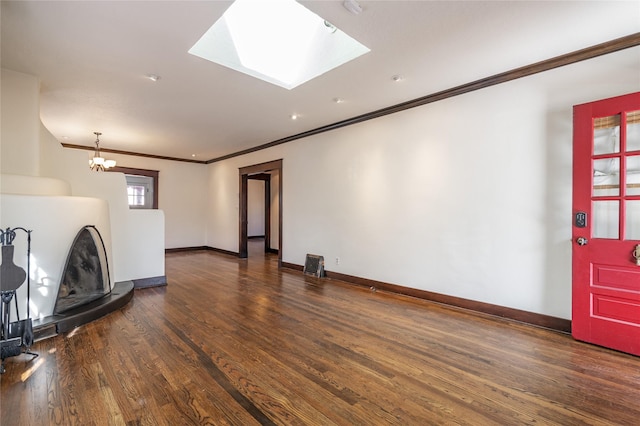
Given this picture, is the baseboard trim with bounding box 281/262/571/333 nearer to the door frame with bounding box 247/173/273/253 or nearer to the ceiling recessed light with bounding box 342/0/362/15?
the ceiling recessed light with bounding box 342/0/362/15

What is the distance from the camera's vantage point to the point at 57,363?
235 cm

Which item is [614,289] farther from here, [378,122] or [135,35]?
[135,35]

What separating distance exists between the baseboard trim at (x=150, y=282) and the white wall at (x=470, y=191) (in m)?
2.69

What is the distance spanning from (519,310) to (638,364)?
3.16 ft

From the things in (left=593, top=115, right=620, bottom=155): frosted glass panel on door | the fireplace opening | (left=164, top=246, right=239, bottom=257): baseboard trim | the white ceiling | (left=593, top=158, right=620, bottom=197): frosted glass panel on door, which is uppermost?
the white ceiling

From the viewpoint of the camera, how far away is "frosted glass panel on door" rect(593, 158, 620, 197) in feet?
8.90

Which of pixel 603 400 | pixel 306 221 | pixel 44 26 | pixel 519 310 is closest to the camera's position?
pixel 603 400

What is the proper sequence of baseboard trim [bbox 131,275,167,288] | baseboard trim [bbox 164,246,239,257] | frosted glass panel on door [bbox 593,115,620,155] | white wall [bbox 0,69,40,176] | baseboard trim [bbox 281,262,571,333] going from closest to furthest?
frosted glass panel on door [bbox 593,115,620,155]
baseboard trim [bbox 281,262,571,333]
white wall [bbox 0,69,40,176]
baseboard trim [bbox 131,275,167,288]
baseboard trim [bbox 164,246,239,257]

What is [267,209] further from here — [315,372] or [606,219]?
[606,219]

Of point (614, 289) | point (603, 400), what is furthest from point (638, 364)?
point (603, 400)

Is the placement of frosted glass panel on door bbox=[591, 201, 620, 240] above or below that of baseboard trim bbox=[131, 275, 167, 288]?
above

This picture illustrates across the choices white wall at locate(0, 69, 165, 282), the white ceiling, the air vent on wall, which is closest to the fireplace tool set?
white wall at locate(0, 69, 165, 282)

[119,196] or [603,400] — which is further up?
[119,196]

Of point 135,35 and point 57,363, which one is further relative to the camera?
point 135,35
